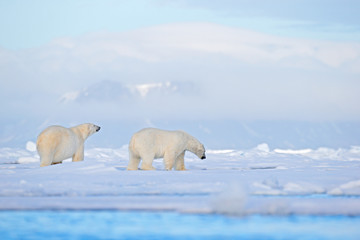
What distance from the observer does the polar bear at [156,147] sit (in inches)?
550

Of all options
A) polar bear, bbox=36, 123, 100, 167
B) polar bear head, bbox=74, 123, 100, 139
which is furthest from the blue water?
polar bear head, bbox=74, 123, 100, 139

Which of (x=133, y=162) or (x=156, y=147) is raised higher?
(x=156, y=147)

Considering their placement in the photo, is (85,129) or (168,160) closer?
(168,160)

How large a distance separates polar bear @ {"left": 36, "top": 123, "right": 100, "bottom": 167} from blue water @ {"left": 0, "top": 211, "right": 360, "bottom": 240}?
281 inches

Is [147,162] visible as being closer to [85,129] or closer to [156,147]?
[156,147]

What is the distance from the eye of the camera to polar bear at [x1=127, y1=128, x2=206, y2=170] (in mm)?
13961

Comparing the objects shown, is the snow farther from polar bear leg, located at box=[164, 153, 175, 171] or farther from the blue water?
polar bear leg, located at box=[164, 153, 175, 171]

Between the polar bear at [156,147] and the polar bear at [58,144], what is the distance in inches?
71.5

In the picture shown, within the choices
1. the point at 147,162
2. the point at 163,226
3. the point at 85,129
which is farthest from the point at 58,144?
the point at 163,226

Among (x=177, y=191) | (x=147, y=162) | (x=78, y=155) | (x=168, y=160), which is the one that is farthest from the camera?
(x=78, y=155)

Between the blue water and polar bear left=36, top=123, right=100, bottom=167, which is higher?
polar bear left=36, top=123, right=100, bottom=167

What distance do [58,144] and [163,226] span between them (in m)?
8.59

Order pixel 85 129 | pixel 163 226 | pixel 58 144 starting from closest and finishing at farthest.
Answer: pixel 163 226 < pixel 58 144 < pixel 85 129

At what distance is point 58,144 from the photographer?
49.0 feet
